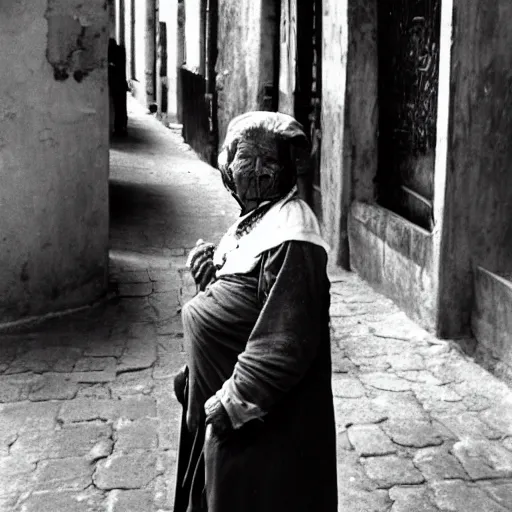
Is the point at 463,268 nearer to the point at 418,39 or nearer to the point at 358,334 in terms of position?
the point at 358,334

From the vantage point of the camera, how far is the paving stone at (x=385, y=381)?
19.2 ft

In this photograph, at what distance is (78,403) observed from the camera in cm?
552

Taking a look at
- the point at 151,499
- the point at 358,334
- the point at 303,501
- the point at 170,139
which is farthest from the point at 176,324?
the point at 170,139

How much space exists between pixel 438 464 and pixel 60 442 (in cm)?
196

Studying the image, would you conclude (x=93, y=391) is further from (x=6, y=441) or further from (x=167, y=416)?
(x=6, y=441)

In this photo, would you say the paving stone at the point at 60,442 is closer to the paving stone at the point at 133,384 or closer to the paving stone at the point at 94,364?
the paving stone at the point at 133,384

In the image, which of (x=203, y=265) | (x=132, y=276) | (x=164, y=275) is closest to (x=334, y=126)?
(x=164, y=275)

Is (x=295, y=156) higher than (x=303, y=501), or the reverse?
(x=295, y=156)

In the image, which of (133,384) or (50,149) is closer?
(133,384)

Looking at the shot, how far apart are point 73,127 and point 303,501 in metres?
4.77

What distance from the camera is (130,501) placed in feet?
14.3

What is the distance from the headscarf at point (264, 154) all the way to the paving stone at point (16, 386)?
3206mm

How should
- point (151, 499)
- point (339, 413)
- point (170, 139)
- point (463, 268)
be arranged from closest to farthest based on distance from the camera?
point (151, 499)
point (339, 413)
point (463, 268)
point (170, 139)

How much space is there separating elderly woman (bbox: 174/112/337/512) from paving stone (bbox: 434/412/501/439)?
7.84 ft
